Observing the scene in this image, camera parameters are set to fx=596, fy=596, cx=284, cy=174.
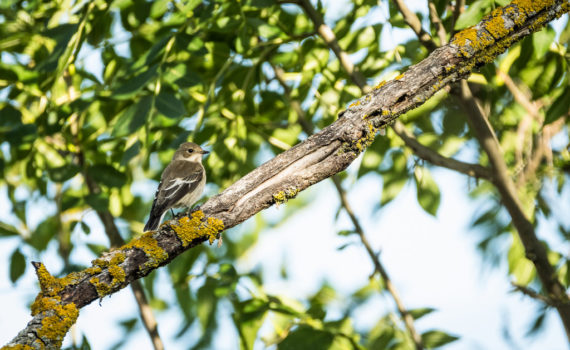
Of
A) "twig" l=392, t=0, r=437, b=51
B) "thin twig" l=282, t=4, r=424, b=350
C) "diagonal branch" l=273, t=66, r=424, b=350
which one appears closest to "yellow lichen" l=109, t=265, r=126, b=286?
"thin twig" l=282, t=4, r=424, b=350

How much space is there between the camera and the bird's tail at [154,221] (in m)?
3.65

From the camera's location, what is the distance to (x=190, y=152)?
4.66 meters

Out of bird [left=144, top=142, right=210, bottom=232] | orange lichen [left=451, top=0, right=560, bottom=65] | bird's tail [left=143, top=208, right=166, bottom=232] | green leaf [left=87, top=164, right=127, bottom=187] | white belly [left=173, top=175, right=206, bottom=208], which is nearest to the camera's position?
orange lichen [left=451, top=0, right=560, bottom=65]

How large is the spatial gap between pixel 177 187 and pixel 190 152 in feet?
2.52

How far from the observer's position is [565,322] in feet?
11.6

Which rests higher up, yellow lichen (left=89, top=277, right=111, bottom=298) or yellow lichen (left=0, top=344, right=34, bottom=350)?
yellow lichen (left=89, top=277, right=111, bottom=298)

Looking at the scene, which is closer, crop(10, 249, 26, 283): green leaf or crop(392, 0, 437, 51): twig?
crop(392, 0, 437, 51): twig

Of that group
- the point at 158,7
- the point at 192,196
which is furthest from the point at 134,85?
the point at 192,196

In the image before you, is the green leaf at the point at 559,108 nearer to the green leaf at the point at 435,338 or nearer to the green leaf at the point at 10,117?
the green leaf at the point at 435,338

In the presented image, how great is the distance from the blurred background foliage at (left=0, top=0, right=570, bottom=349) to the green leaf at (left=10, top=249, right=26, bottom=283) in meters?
0.01

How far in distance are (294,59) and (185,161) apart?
110cm

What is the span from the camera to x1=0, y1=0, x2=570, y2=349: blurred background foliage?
3486 mm

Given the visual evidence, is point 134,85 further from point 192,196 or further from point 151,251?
point 151,251

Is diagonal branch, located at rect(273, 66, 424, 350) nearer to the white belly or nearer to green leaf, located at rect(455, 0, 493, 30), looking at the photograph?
the white belly
